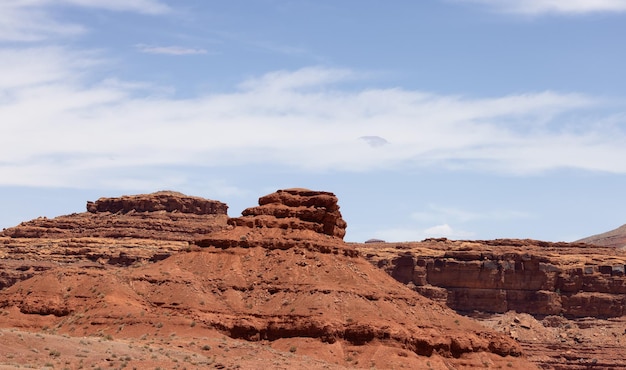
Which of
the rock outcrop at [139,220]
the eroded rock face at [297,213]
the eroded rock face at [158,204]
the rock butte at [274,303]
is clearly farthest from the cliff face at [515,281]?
the eroded rock face at [297,213]

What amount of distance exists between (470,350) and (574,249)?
71.3m

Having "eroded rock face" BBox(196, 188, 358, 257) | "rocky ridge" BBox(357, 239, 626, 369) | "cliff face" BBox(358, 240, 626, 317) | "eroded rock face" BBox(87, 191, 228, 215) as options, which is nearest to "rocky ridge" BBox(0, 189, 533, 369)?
"eroded rock face" BBox(196, 188, 358, 257)

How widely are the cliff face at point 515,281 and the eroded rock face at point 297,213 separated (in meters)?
50.8

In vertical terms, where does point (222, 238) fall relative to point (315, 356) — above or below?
above

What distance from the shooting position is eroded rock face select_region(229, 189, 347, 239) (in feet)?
279

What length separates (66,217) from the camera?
522 ft

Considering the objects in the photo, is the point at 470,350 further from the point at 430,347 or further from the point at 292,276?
the point at 292,276

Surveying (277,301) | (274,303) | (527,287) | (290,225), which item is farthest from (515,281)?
(274,303)

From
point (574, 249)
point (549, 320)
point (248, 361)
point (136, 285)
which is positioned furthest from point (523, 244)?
point (248, 361)

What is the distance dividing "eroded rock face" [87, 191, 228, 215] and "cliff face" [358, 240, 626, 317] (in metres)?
28.4

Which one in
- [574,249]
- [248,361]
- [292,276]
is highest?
[574,249]

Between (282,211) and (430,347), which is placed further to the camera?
(282,211)

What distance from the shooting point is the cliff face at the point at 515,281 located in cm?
13625

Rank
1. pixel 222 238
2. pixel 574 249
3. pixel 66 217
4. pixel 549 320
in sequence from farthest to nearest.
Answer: pixel 66 217 < pixel 574 249 < pixel 549 320 < pixel 222 238
